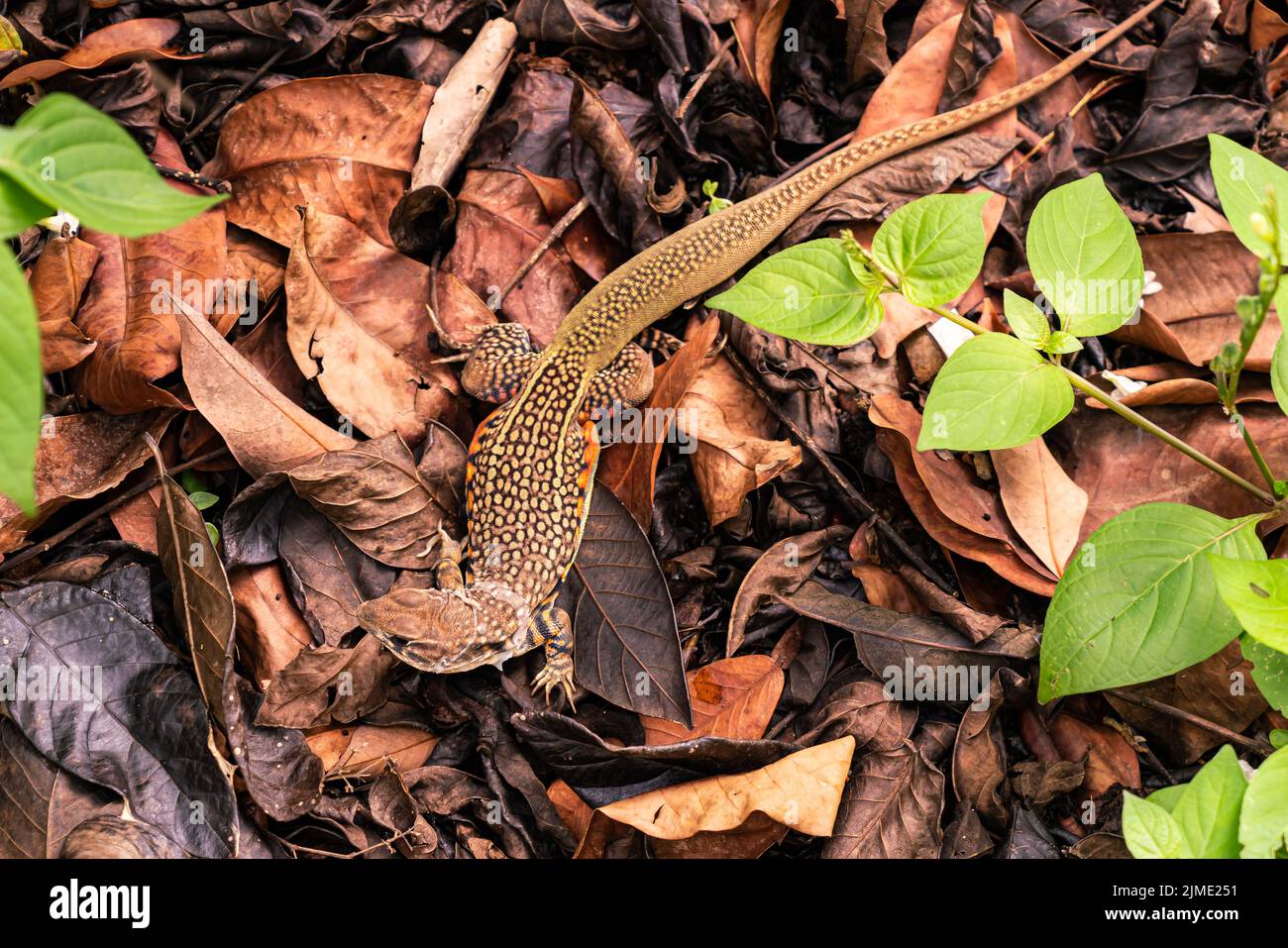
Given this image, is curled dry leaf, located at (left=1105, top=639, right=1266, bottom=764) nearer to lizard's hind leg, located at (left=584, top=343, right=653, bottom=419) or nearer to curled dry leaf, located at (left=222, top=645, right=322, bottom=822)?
lizard's hind leg, located at (left=584, top=343, right=653, bottom=419)

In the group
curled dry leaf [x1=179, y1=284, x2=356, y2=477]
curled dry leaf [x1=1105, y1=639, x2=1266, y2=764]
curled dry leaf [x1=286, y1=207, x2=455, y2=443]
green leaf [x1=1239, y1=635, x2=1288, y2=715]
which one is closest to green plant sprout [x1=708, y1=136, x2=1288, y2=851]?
green leaf [x1=1239, y1=635, x2=1288, y2=715]

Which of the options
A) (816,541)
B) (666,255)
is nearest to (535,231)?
(666,255)

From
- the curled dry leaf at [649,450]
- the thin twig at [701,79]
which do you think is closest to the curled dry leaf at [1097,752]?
the curled dry leaf at [649,450]

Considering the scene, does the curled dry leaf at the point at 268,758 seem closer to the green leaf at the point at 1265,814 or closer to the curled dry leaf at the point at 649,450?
the curled dry leaf at the point at 649,450

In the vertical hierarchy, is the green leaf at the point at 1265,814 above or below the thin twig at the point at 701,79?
below

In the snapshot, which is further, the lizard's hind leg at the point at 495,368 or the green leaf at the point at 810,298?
the lizard's hind leg at the point at 495,368

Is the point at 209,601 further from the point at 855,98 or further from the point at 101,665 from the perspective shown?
the point at 855,98

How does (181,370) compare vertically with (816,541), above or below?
above
